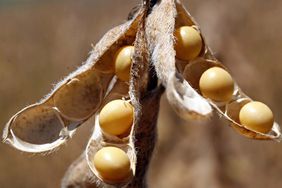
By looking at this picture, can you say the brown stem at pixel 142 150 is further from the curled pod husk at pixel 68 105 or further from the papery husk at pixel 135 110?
the curled pod husk at pixel 68 105

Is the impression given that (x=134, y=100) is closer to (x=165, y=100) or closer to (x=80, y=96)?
(x=80, y=96)

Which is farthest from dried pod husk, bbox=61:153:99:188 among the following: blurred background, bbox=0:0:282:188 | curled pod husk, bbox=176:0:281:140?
blurred background, bbox=0:0:282:188

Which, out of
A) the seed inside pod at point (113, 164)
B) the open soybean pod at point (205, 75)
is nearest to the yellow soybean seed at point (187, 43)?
the open soybean pod at point (205, 75)

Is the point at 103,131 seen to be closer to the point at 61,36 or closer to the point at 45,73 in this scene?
the point at 45,73

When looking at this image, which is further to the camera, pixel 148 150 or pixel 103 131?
pixel 148 150

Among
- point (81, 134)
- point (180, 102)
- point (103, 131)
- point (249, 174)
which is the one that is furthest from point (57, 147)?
point (81, 134)

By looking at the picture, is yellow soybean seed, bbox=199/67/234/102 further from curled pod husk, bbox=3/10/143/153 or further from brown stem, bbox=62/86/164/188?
curled pod husk, bbox=3/10/143/153
